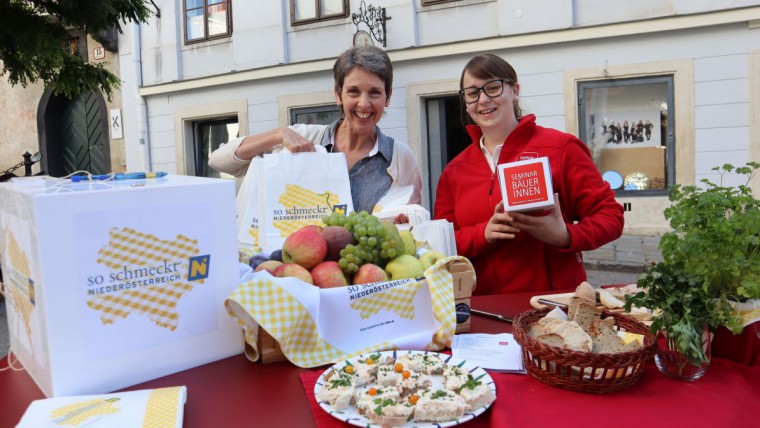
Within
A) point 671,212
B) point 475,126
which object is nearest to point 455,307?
point 671,212

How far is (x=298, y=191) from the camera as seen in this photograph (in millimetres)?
2021

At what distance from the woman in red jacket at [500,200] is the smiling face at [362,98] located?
361mm

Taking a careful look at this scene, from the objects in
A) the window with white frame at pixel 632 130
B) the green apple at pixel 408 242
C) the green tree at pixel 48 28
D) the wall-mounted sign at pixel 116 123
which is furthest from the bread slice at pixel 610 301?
the wall-mounted sign at pixel 116 123

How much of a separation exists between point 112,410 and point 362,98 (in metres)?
1.65

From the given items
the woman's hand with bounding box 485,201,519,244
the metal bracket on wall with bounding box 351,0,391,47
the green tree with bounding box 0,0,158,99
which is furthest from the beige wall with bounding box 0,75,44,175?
the woman's hand with bounding box 485,201,519,244

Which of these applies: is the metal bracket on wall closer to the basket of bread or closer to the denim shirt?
the denim shirt

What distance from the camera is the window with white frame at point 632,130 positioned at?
8227 mm

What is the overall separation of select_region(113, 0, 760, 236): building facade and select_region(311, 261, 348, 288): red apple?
24.6 feet

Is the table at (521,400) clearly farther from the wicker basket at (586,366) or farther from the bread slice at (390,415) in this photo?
the bread slice at (390,415)

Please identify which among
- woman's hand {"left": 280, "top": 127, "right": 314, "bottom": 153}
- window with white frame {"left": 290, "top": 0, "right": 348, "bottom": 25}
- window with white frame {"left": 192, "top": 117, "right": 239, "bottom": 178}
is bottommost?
woman's hand {"left": 280, "top": 127, "right": 314, "bottom": 153}

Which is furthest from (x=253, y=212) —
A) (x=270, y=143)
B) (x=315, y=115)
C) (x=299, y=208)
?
(x=315, y=115)

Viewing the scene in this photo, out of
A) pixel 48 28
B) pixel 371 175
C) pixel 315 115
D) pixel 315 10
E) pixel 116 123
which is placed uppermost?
pixel 315 10

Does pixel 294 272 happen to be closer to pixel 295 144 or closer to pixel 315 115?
pixel 295 144

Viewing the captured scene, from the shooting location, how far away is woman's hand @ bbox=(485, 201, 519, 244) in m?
1.98
